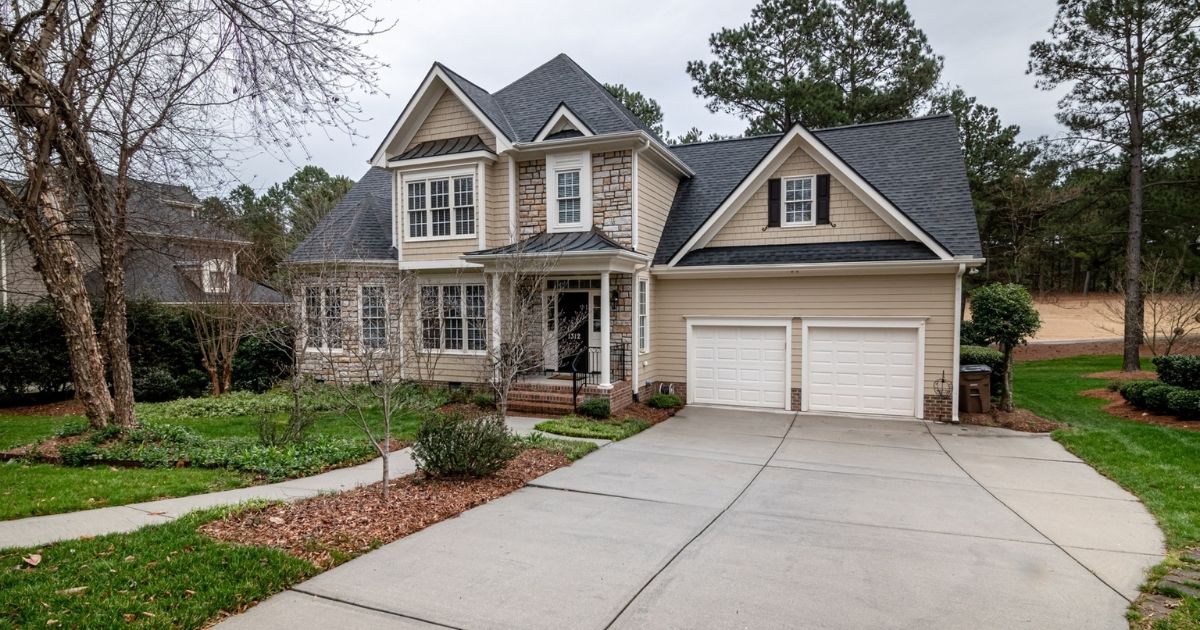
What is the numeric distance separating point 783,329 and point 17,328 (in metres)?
17.1

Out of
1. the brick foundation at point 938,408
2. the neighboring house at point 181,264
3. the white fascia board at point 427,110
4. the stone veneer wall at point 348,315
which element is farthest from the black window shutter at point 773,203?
the neighboring house at point 181,264


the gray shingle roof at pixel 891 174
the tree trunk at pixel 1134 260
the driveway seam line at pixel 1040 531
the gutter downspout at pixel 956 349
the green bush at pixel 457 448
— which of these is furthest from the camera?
the tree trunk at pixel 1134 260

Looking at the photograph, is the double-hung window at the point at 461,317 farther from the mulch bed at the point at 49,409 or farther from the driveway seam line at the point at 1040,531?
the driveway seam line at the point at 1040,531

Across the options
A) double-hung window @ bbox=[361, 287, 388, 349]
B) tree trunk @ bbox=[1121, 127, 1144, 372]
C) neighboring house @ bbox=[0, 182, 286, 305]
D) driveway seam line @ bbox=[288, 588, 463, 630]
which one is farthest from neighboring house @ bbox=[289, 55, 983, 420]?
tree trunk @ bbox=[1121, 127, 1144, 372]

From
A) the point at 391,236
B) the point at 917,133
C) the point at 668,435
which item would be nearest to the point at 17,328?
the point at 391,236

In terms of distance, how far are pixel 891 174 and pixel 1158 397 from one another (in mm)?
6669

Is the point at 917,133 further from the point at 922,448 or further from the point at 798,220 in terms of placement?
the point at 922,448

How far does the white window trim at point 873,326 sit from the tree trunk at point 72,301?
12098 millimetres

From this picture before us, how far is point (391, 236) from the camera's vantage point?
15.8m

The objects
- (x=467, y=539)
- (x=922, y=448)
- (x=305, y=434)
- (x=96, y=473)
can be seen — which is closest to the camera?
(x=467, y=539)

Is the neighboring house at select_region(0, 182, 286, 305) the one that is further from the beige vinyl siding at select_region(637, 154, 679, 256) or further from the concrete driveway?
the beige vinyl siding at select_region(637, 154, 679, 256)

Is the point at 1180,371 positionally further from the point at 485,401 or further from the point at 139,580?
the point at 139,580

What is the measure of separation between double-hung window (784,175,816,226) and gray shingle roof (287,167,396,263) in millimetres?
9276

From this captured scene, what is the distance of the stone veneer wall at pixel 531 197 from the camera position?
1398 centimetres
